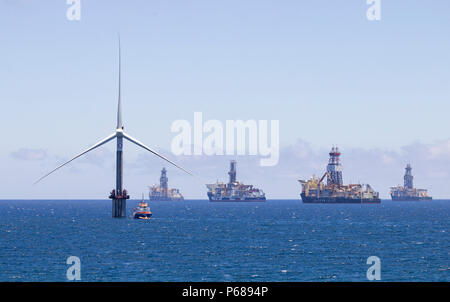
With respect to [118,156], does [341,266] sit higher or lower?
lower

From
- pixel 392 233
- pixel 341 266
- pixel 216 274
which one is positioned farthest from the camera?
pixel 392 233

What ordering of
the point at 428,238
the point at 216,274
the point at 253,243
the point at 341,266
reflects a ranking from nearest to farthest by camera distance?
the point at 216,274 → the point at 341,266 → the point at 253,243 → the point at 428,238

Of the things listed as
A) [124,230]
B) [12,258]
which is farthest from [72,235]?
[12,258]

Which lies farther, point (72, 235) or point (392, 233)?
point (392, 233)

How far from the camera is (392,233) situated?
495 ft

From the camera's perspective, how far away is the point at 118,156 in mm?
196250

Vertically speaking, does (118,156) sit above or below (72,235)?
above
